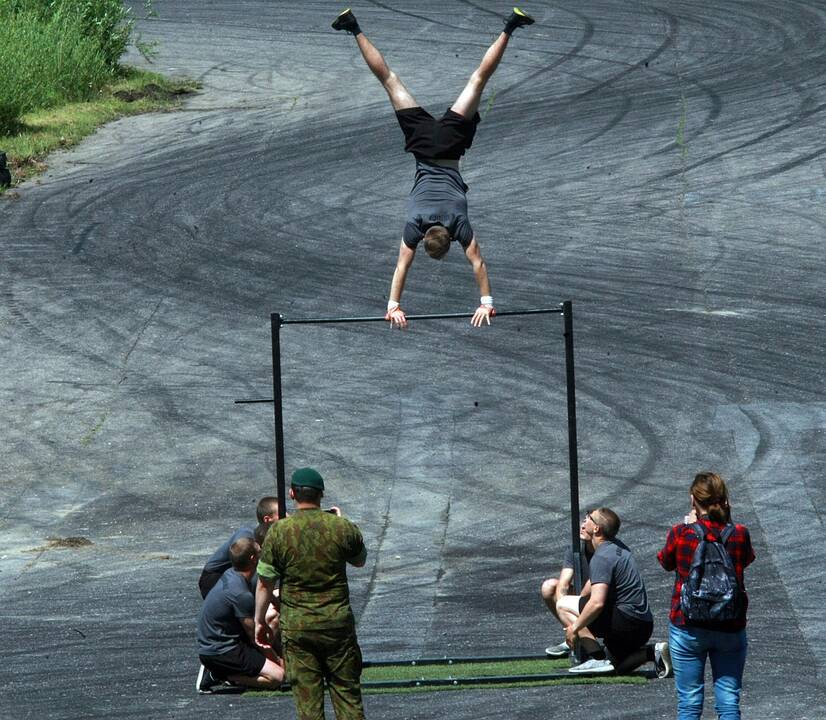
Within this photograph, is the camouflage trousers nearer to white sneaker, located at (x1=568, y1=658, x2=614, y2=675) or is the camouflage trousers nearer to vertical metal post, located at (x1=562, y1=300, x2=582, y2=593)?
white sneaker, located at (x1=568, y1=658, x2=614, y2=675)

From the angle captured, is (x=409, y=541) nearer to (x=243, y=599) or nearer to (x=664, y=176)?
(x=243, y=599)

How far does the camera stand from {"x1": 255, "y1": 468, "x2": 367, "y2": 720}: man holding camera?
25.0 feet

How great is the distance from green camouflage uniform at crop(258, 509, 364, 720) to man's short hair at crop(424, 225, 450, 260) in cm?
359

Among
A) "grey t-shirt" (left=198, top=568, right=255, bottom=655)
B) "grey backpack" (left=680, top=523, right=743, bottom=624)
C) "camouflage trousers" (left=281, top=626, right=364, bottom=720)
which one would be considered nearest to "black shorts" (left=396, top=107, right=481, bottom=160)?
"grey t-shirt" (left=198, top=568, right=255, bottom=655)

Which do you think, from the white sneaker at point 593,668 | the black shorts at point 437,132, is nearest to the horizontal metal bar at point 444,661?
the white sneaker at point 593,668

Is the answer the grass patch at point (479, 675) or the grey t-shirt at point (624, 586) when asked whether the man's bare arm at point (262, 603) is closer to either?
the grass patch at point (479, 675)

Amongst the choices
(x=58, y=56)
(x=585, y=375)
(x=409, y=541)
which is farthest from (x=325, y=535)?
(x=58, y=56)

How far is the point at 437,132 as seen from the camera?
11.3 m

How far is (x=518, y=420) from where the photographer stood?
17.2 metres

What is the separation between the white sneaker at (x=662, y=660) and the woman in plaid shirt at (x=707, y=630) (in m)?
2.63

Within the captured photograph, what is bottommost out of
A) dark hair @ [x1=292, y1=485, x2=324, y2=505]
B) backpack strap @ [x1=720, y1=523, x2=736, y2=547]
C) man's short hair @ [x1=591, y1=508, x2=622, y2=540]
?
man's short hair @ [x1=591, y1=508, x2=622, y2=540]

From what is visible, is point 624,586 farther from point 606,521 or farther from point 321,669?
point 321,669

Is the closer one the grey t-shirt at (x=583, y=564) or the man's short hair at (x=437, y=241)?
the man's short hair at (x=437, y=241)

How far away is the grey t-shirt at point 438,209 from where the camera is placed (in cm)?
1124
